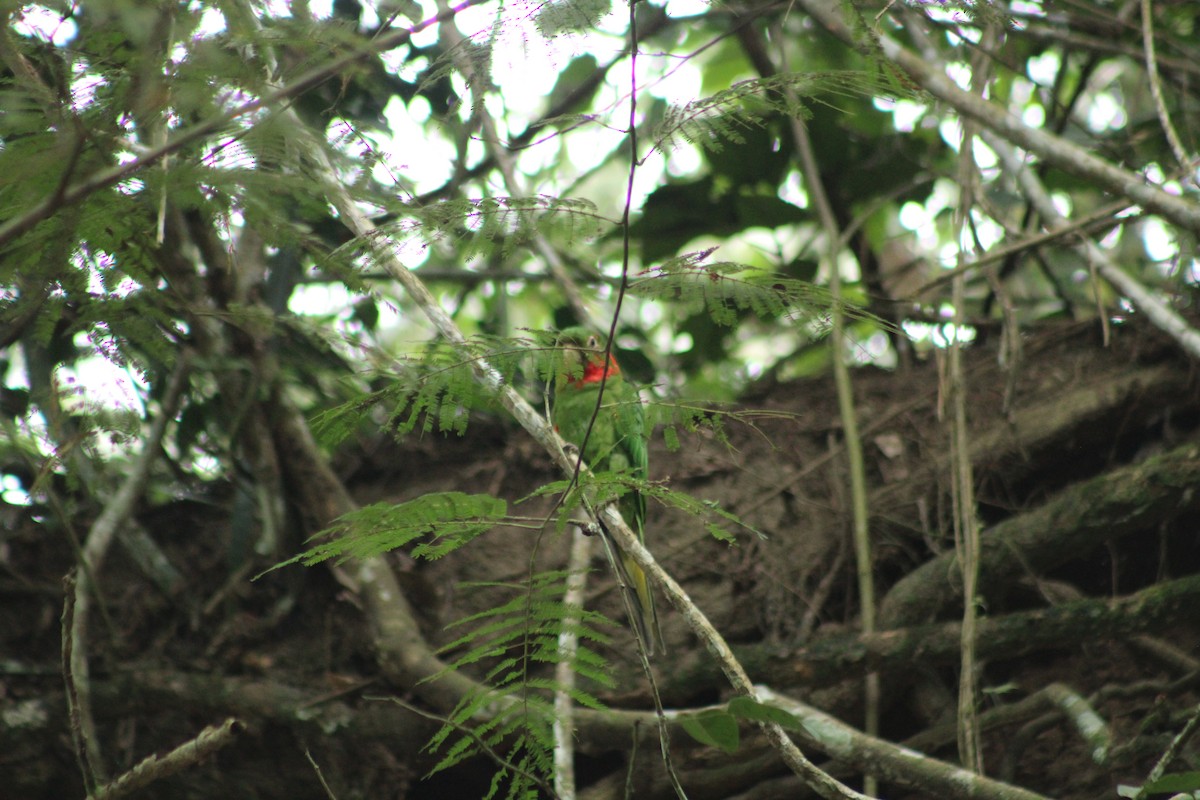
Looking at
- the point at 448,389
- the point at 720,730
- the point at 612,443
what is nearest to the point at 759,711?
the point at 720,730

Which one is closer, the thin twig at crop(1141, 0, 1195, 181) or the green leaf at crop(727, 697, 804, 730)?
the green leaf at crop(727, 697, 804, 730)

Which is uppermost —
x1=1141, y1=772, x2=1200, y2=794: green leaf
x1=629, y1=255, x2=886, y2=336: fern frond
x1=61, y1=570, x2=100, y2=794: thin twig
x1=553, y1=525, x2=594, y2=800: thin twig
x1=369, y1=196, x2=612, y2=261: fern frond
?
x1=369, y1=196, x2=612, y2=261: fern frond

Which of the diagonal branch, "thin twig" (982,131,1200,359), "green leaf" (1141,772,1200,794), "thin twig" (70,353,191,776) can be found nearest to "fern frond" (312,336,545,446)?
the diagonal branch

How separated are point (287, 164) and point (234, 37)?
0.90 feet

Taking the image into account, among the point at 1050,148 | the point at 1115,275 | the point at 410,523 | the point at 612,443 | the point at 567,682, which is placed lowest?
the point at 567,682

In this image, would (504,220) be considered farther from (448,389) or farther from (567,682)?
(567,682)

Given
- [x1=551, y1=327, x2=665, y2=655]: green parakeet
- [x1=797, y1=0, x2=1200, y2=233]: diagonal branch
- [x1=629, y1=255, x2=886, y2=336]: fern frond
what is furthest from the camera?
[x1=551, y1=327, x2=665, y2=655]: green parakeet

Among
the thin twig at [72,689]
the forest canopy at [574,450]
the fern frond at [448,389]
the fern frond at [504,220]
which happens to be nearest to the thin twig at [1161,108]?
the forest canopy at [574,450]

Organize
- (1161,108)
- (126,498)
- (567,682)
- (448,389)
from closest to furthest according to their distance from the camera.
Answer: (448,389) → (567,682) → (1161,108) → (126,498)

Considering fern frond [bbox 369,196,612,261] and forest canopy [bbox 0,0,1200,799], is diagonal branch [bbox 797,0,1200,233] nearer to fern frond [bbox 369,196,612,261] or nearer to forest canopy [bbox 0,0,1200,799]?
forest canopy [bbox 0,0,1200,799]

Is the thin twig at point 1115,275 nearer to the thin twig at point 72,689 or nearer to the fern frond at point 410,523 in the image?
the fern frond at point 410,523

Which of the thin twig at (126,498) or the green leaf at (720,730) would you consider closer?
the green leaf at (720,730)

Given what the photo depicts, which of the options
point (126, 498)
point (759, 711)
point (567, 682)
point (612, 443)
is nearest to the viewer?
point (759, 711)

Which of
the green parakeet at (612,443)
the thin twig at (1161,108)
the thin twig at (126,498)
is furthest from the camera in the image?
the thin twig at (126,498)
